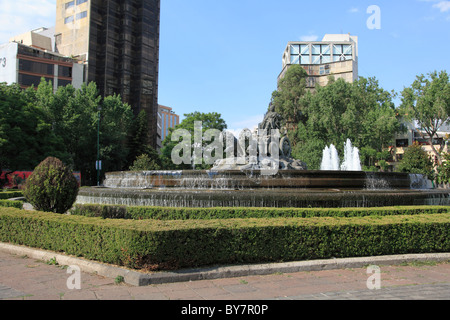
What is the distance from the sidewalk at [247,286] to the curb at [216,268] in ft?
0.27

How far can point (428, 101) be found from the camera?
44.3 metres

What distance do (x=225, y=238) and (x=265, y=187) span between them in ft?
28.7

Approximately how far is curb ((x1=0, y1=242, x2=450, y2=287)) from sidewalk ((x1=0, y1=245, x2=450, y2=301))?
0.27ft

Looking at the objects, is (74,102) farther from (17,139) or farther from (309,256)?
(309,256)

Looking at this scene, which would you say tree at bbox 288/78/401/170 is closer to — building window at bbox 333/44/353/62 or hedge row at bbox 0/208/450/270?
hedge row at bbox 0/208/450/270

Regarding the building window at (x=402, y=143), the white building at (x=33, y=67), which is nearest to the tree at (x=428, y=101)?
the building window at (x=402, y=143)

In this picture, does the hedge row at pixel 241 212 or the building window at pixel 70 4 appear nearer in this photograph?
the hedge row at pixel 241 212

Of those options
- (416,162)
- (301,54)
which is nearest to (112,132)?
(416,162)

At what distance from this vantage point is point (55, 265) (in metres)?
6.62

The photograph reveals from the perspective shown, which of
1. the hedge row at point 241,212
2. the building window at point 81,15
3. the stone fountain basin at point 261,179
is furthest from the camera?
the building window at point 81,15

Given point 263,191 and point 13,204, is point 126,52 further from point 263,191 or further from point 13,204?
point 263,191

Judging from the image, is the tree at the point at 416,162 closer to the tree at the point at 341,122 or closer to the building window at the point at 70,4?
the tree at the point at 341,122

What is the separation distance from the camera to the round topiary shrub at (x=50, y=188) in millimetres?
10047
